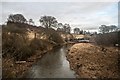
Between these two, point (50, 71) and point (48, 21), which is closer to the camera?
point (50, 71)

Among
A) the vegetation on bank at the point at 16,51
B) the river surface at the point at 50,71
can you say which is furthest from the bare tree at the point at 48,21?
the river surface at the point at 50,71

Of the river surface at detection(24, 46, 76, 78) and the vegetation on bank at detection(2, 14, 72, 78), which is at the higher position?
the vegetation on bank at detection(2, 14, 72, 78)

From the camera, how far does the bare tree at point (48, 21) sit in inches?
1901

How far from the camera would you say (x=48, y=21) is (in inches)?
1925

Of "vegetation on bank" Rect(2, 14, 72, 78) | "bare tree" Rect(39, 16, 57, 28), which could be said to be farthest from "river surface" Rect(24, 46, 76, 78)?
"bare tree" Rect(39, 16, 57, 28)

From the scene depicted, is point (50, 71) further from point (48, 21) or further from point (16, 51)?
point (48, 21)

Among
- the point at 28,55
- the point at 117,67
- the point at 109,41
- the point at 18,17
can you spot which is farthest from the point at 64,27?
the point at 117,67

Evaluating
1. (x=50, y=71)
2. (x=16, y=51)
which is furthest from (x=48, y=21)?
(x=50, y=71)

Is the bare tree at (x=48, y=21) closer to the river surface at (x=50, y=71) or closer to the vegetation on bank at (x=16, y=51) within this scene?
the vegetation on bank at (x=16, y=51)

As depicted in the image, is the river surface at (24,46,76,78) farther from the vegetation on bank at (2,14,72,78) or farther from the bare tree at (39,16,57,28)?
the bare tree at (39,16,57,28)

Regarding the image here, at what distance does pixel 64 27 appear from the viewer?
73688 millimetres

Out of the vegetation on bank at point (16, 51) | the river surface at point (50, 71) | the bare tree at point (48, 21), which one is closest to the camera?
the vegetation on bank at point (16, 51)

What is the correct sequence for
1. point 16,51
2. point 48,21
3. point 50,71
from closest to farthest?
point 50,71 < point 16,51 < point 48,21

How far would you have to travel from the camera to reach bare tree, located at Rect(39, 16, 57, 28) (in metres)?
48.3
